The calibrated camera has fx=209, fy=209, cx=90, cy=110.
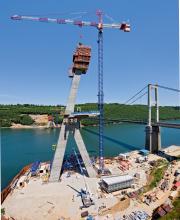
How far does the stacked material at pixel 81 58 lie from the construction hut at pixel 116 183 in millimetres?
16341

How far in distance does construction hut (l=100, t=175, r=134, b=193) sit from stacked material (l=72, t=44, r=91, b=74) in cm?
1634

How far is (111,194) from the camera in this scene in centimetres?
2609

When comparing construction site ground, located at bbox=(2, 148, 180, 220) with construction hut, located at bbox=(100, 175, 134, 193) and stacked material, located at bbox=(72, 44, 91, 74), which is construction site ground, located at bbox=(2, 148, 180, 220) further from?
stacked material, located at bbox=(72, 44, 91, 74)

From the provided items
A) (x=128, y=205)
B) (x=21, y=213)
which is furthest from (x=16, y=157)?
(x=128, y=205)

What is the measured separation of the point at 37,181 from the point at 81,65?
59.6ft

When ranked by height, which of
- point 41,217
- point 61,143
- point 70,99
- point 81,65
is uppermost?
point 81,65

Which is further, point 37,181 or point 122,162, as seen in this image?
point 122,162

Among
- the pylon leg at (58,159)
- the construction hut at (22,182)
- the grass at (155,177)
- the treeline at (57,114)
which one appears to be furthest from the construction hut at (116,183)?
the treeline at (57,114)

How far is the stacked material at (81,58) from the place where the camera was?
3052 centimetres

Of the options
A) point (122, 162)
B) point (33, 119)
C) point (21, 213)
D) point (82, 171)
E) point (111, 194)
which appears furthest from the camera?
point (33, 119)

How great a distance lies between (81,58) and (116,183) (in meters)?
18.1

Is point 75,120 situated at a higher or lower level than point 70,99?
lower

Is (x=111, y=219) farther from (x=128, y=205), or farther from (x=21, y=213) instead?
(x=21, y=213)

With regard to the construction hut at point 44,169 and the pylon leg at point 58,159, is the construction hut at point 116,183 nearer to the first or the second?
the pylon leg at point 58,159
